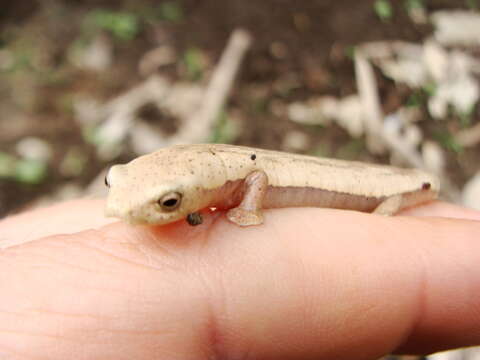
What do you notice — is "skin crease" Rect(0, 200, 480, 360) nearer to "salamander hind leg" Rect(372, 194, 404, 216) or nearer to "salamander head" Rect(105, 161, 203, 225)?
"salamander head" Rect(105, 161, 203, 225)

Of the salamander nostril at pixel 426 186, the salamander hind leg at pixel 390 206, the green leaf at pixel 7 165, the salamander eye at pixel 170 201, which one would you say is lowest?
the salamander eye at pixel 170 201

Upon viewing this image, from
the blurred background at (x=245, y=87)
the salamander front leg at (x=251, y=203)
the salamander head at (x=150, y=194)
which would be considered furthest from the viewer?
the blurred background at (x=245, y=87)

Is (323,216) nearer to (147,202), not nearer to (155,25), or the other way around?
(147,202)

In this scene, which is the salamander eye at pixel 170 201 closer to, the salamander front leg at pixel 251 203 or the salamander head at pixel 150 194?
the salamander head at pixel 150 194

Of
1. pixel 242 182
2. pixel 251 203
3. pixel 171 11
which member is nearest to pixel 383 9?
pixel 171 11

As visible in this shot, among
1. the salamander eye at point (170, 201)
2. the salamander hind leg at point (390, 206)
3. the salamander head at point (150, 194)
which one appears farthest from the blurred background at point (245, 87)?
the salamander eye at point (170, 201)

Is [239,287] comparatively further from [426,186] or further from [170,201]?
[426,186]

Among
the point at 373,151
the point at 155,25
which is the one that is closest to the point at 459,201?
the point at 373,151
